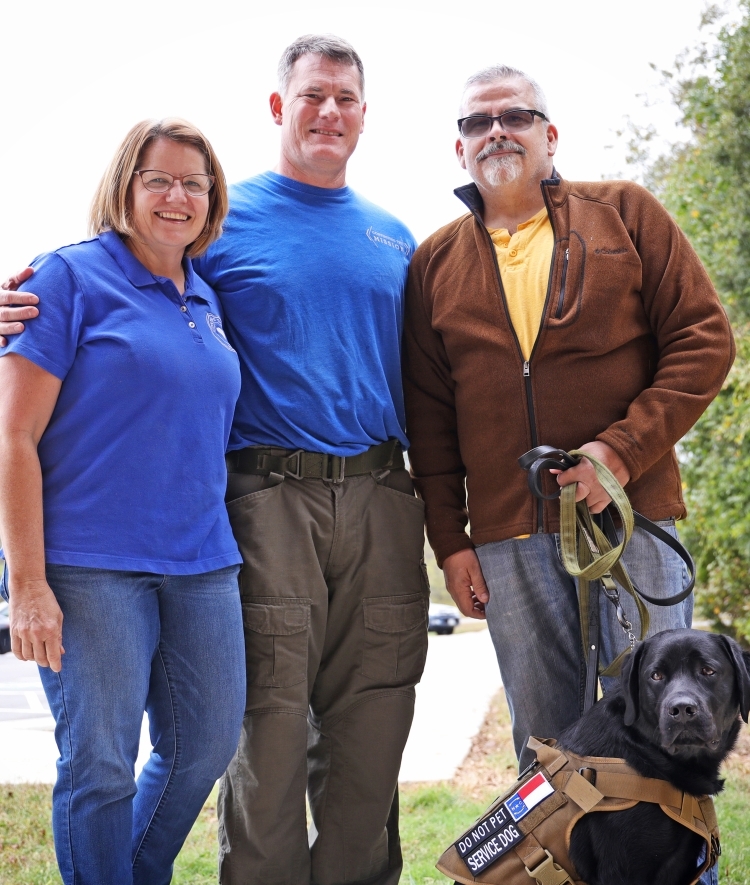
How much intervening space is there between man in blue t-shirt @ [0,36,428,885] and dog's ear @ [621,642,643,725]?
27.4 inches

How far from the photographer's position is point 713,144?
5406 mm

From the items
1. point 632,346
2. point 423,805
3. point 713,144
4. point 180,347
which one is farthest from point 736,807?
point 713,144

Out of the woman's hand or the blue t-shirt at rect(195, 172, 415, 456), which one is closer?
the woman's hand

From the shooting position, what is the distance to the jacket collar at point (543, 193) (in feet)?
8.37

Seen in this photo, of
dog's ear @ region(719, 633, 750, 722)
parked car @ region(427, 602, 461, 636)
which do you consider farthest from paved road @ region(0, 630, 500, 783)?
dog's ear @ region(719, 633, 750, 722)

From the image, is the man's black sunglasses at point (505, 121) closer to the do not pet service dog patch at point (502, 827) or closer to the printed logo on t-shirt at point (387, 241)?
the printed logo on t-shirt at point (387, 241)

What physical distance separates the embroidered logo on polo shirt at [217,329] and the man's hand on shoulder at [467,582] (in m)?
0.91

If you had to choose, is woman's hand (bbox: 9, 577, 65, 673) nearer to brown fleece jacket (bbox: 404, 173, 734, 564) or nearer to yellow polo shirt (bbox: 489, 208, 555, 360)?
brown fleece jacket (bbox: 404, 173, 734, 564)

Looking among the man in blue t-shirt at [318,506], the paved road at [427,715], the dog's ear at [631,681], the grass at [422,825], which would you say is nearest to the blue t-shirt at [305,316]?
the man in blue t-shirt at [318,506]

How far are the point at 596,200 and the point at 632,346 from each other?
1.43ft

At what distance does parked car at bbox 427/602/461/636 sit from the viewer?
269 inches

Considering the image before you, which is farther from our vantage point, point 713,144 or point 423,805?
point 713,144

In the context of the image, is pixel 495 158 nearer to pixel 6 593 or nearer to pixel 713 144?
pixel 6 593

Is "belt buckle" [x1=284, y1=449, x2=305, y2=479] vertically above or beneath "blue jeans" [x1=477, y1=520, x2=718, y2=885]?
above
